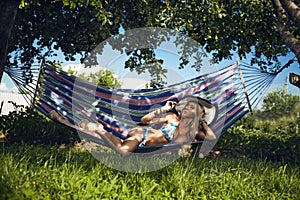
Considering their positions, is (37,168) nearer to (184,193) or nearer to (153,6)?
(184,193)

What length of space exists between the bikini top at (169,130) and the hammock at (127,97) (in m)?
0.50

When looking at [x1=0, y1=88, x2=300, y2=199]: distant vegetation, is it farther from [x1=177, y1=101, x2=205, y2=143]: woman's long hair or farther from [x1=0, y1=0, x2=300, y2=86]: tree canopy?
[x1=0, y1=0, x2=300, y2=86]: tree canopy

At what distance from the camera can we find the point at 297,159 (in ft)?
15.0

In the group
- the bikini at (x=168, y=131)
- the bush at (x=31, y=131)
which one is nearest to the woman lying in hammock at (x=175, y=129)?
the bikini at (x=168, y=131)

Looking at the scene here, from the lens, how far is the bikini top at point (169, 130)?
394 centimetres

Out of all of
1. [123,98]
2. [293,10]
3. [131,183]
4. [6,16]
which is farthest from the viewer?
[123,98]

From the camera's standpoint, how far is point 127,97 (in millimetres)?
4715

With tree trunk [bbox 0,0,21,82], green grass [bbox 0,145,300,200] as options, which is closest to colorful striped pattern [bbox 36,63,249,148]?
green grass [bbox 0,145,300,200]

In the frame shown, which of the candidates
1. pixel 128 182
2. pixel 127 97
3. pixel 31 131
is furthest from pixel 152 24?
pixel 128 182

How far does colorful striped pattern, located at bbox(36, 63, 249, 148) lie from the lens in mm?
4273

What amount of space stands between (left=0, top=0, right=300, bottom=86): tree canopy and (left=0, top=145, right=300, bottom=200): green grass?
11.7 ft

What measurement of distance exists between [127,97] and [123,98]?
0.08 meters

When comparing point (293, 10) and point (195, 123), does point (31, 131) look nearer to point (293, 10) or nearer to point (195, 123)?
point (195, 123)

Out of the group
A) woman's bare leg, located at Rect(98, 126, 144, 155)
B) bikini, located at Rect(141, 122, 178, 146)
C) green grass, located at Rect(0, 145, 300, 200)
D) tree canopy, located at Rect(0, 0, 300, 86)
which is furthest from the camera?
tree canopy, located at Rect(0, 0, 300, 86)
